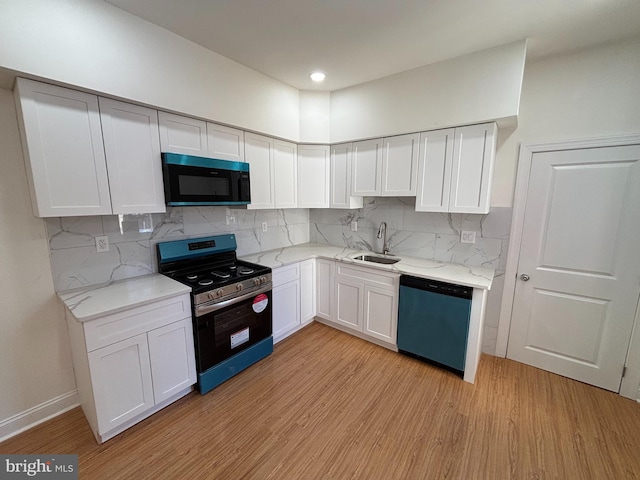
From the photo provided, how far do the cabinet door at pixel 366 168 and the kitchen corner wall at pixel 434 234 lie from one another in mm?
344

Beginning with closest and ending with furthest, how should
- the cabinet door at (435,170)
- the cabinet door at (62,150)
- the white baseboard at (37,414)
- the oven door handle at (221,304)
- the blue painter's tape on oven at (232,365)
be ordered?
the cabinet door at (62,150) → the white baseboard at (37,414) → the oven door handle at (221,304) → the blue painter's tape on oven at (232,365) → the cabinet door at (435,170)

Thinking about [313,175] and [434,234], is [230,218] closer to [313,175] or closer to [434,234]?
[313,175]

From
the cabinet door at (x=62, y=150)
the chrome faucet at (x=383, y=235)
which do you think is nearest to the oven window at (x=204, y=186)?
the cabinet door at (x=62, y=150)

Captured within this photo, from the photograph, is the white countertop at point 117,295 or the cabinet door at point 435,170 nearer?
the white countertop at point 117,295

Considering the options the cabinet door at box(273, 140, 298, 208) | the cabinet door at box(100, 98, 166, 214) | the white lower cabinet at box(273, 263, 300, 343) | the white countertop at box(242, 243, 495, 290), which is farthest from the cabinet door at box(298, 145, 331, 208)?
the cabinet door at box(100, 98, 166, 214)

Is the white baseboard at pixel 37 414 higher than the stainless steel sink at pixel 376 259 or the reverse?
the reverse

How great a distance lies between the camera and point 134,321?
1684 mm

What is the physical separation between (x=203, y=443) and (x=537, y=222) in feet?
10.2

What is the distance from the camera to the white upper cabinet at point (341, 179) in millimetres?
2977

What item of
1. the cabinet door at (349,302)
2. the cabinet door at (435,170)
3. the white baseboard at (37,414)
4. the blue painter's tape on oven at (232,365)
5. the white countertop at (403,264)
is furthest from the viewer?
the cabinet door at (349,302)

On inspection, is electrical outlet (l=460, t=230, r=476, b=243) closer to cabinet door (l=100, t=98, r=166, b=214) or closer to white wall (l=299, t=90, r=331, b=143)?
white wall (l=299, t=90, r=331, b=143)

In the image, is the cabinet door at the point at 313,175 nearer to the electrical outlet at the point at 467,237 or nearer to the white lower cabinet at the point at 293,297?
the white lower cabinet at the point at 293,297

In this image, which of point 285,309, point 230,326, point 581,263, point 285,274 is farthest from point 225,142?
point 581,263

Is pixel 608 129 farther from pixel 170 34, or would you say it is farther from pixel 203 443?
pixel 203 443
